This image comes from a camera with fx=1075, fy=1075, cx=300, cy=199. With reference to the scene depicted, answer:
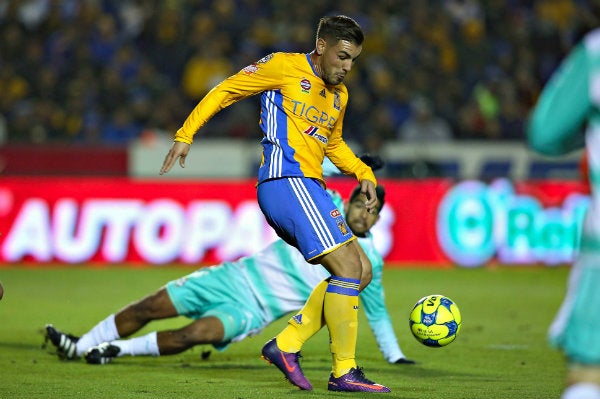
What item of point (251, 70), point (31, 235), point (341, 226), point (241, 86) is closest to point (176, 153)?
point (241, 86)

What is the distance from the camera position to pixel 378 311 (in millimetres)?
7430

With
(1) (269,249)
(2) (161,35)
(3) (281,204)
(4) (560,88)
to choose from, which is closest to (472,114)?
(2) (161,35)

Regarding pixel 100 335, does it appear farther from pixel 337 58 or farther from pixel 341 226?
pixel 337 58

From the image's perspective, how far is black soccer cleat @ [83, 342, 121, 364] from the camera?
24.5ft

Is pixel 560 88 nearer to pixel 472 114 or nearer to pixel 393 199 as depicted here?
pixel 393 199

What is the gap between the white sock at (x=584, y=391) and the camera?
3471 mm

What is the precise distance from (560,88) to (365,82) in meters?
15.4

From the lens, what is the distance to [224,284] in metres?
7.52

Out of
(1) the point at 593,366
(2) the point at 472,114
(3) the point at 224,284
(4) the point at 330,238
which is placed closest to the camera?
(1) the point at 593,366

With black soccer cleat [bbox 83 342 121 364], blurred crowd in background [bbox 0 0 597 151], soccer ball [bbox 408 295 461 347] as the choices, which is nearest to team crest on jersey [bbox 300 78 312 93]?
soccer ball [bbox 408 295 461 347]

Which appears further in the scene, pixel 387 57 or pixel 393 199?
pixel 387 57

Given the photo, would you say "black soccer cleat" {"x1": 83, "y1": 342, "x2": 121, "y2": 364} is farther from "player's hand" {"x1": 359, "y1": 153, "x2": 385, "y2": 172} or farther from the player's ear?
the player's ear

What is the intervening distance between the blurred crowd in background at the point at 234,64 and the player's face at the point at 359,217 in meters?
9.72

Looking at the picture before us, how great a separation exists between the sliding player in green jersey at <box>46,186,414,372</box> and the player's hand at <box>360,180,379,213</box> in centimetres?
99
